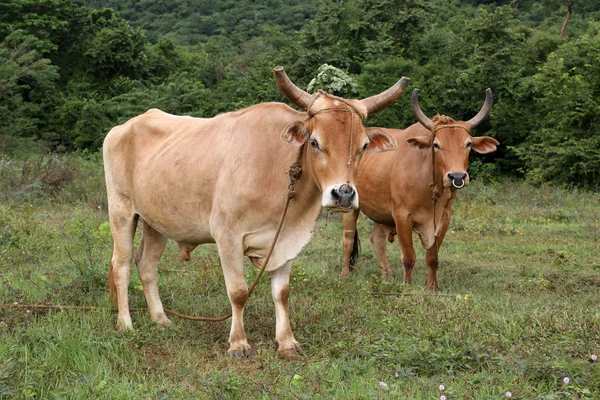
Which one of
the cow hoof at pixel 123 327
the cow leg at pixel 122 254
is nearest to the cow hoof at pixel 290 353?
the cow hoof at pixel 123 327

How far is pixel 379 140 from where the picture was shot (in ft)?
14.8

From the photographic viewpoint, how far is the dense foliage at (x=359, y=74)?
60.1ft

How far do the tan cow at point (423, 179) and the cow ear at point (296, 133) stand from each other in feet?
8.36

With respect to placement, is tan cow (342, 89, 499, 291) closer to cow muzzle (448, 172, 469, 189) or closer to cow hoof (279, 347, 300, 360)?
cow muzzle (448, 172, 469, 189)

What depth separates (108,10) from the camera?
27.5 metres

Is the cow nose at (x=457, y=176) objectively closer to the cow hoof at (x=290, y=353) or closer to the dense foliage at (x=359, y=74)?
the cow hoof at (x=290, y=353)

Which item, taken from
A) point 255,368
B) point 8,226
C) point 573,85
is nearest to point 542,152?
point 573,85

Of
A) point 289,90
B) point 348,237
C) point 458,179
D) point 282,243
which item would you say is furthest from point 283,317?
point 348,237

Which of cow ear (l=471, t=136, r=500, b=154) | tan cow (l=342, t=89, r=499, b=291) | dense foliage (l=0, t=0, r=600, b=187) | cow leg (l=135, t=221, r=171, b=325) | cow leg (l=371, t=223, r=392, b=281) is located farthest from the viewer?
dense foliage (l=0, t=0, r=600, b=187)

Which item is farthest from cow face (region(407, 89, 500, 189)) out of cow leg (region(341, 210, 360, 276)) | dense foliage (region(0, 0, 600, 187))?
dense foliage (region(0, 0, 600, 187))

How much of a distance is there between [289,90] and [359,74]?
19330 millimetres

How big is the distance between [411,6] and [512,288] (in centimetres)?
2004

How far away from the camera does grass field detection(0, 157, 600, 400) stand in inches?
146

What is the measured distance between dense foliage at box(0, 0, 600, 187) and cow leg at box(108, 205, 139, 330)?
13915mm
